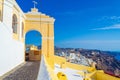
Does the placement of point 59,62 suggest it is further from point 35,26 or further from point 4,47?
point 4,47

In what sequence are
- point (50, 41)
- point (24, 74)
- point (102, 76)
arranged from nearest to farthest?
point (24, 74) → point (50, 41) → point (102, 76)

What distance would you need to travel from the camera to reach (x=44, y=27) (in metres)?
21.0

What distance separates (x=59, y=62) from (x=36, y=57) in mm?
5385

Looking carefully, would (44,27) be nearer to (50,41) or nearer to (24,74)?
(50,41)

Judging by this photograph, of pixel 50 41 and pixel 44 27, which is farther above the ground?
pixel 44 27

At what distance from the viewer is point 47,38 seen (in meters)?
20.8

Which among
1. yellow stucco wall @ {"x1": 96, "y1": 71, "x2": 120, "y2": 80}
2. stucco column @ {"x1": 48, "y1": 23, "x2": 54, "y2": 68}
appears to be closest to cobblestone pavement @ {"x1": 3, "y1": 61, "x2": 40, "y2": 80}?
stucco column @ {"x1": 48, "y1": 23, "x2": 54, "y2": 68}

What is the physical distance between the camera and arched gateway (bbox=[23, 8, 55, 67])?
2075cm

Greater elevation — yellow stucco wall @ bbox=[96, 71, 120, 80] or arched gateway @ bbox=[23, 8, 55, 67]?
arched gateway @ bbox=[23, 8, 55, 67]

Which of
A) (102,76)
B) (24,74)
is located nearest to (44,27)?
(102,76)

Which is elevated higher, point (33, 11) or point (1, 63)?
point (33, 11)

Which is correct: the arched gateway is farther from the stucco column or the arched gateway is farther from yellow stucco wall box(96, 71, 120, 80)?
yellow stucco wall box(96, 71, 120, 80)

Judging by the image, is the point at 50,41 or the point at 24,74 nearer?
the point at 24,74

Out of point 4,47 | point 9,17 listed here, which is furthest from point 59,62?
point 4,47
